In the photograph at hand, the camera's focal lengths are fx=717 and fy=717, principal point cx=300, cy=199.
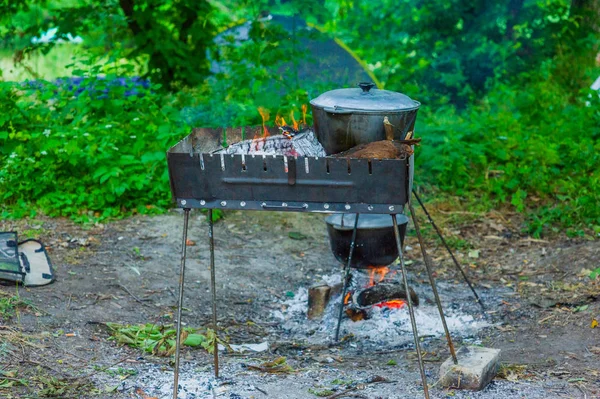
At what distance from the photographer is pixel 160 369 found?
13.4 feet

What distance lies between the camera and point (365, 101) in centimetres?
377

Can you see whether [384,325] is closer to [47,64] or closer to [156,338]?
[156,338]

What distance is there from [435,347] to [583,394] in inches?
43.3

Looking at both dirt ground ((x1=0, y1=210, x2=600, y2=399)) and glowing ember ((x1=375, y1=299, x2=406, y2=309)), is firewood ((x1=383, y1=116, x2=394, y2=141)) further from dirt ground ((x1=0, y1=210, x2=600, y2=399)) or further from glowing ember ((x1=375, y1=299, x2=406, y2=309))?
glowing ember ((x1=375, y1=299, x2=406, y2=309))

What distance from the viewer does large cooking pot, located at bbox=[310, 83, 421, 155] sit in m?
3.74

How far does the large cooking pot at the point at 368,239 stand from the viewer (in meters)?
5.00

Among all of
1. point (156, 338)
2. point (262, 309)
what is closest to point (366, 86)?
point (156, 338)

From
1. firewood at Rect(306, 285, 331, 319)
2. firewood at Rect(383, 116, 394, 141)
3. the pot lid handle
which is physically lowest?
firewood at Rect(306, 285, 331, 319)

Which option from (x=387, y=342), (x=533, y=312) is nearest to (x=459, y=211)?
(x=533, y=312)

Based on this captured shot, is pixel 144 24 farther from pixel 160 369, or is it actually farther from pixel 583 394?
pixel 583 394

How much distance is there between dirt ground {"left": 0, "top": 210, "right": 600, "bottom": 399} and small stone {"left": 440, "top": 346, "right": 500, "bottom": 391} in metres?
0.05

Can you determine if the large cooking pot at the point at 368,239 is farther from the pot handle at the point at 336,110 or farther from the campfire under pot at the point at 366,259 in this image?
the pot handle at the point at 336,110

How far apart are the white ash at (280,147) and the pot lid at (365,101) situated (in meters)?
0.27

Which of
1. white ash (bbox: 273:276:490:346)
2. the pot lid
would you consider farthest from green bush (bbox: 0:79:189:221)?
the pot lid
